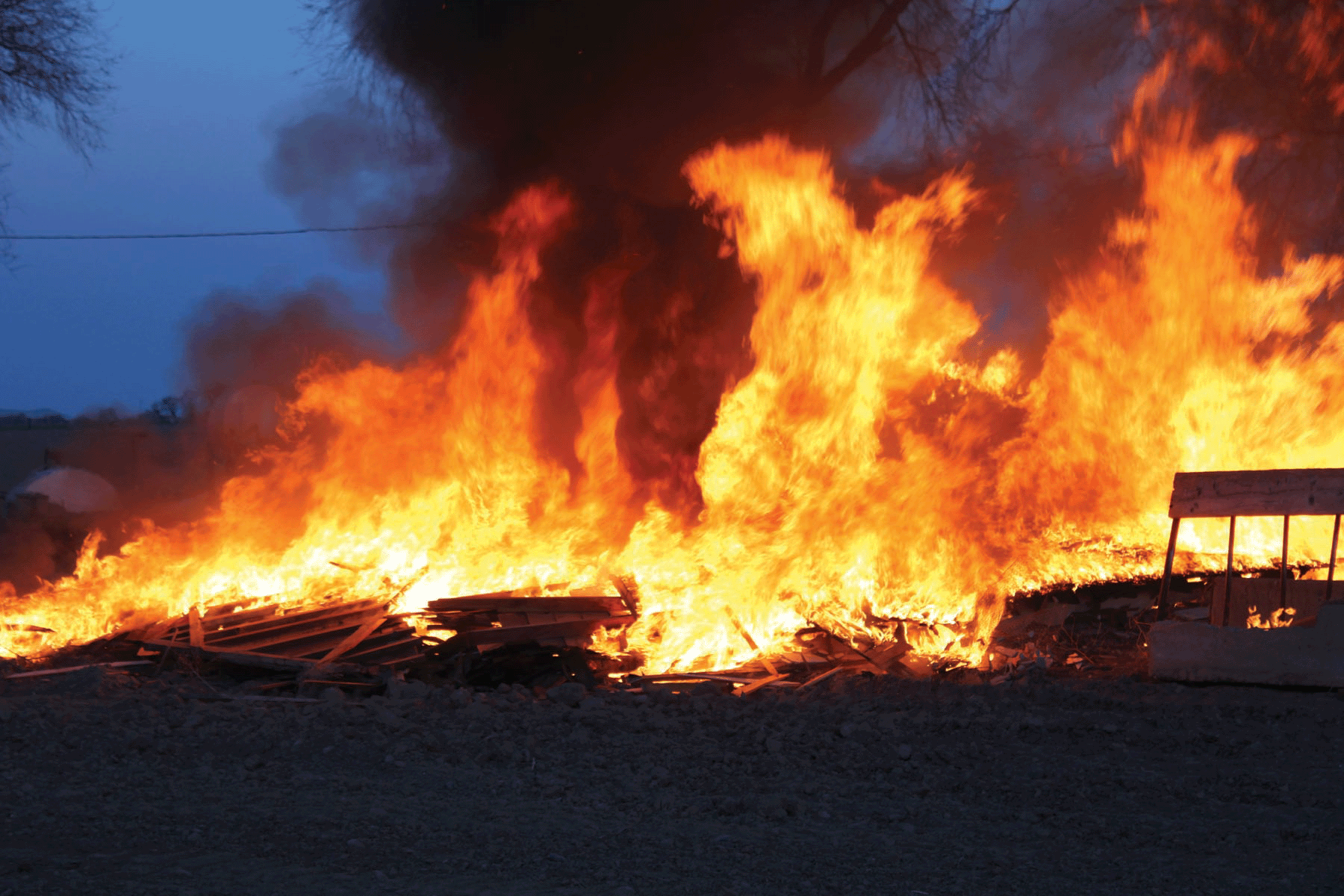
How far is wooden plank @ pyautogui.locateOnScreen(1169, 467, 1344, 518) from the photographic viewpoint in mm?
7656

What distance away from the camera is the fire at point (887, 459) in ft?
28.5

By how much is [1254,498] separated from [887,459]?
108 inches

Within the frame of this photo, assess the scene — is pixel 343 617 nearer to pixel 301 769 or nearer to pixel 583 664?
pixel 583 664

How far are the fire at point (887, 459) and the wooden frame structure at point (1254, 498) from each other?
818 mm

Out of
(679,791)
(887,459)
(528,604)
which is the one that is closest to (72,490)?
(528,604)

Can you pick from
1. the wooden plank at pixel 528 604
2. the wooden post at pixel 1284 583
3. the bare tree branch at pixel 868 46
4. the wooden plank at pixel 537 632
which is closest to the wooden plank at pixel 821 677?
the wooden plank at pixel 537 632

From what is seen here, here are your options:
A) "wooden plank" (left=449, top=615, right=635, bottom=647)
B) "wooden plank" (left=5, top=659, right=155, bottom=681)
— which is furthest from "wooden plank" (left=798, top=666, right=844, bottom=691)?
"wooden plank" (left=5, top=659, right=155, bottom=681)

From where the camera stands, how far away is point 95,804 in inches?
191

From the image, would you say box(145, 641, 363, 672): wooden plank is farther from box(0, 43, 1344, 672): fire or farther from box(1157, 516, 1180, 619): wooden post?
box(1157, 516, 1180, 619): wooden post

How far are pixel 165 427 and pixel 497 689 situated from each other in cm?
2056

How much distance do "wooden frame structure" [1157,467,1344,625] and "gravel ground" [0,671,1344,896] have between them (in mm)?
1288

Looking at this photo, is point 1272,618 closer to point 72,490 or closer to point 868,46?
point 868,46

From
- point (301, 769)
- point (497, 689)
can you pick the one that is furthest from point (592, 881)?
point (497, 689)

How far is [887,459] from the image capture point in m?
9.22
